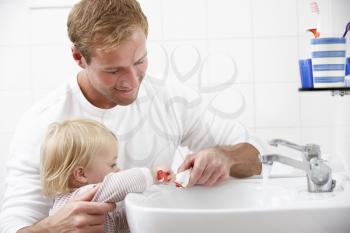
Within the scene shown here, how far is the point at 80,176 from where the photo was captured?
147 centimetres

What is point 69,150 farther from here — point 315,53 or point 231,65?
point 315,53

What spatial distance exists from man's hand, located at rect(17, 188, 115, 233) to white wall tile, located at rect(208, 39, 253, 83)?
0.58 m

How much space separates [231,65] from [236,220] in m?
0.64

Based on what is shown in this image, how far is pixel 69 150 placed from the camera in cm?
146

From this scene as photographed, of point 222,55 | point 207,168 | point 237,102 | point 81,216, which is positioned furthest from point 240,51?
point 81,216

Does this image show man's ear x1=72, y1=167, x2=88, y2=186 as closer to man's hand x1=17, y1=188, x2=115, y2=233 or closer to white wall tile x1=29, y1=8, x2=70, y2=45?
man's hand x1=17, y1=188, x2=115, y2=233

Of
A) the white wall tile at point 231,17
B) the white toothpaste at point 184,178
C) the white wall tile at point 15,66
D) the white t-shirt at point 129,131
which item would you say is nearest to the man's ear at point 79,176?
the white t-shirt at point 129,131

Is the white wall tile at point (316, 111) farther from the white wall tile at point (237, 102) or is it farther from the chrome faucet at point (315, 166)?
the chrome faucet at point (315, 166)

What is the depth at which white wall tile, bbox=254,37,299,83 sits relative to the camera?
5.40 ft

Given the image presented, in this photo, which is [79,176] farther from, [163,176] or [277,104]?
[277,104]

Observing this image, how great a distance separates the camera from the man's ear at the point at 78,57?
159cm

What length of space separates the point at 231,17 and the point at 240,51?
107 mm

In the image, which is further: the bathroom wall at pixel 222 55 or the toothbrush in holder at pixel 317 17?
the bathroom wall at pixel 222 55

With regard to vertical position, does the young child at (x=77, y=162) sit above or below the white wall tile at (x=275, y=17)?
below
